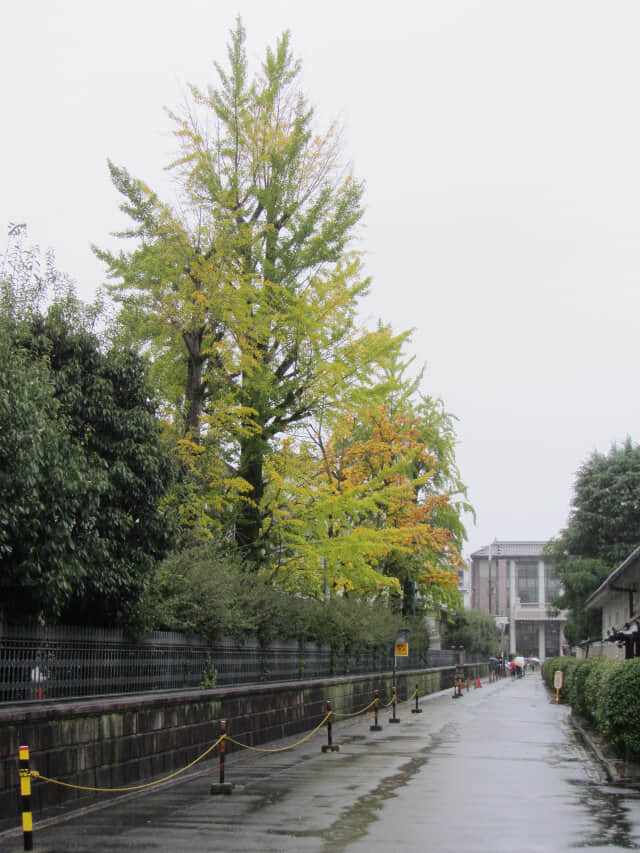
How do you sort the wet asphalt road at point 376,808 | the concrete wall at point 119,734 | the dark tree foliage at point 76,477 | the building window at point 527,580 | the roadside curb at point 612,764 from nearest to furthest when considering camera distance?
1. the wet asphalt road at point 376,808
2. the concrete wall at point 119,734
3. the dark tree foliage at point 76,477
4. the roadside curb at point 612,764
5. the building window at point 527,580

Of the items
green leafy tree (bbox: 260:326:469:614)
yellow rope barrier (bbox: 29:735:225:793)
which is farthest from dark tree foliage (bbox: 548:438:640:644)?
yellow rope barrier (bbox: 29:735:225:793)

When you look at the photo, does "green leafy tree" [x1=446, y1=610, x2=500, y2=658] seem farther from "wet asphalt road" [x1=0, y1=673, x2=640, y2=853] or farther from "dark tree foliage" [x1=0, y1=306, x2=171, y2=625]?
"dark tree foliage" [x1=0, y1=306, x2=171, y2=625]

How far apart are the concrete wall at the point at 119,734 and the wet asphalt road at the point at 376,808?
367mm

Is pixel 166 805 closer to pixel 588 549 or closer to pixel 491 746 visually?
pixel 491 746

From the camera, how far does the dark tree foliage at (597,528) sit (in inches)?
2125

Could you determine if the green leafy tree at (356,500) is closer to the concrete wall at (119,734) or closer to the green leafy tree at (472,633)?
the concrete wall at (119,734)

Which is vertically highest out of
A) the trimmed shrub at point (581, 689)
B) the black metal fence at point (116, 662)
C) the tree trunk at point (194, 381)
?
the tree trunk at point (194, 381)

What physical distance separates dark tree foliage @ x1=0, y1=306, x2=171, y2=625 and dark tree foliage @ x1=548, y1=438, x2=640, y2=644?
4141 centimetres

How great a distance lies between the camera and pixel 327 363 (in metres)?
25.8

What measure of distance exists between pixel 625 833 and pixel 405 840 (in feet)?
7.71

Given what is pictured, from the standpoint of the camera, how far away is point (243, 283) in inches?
940

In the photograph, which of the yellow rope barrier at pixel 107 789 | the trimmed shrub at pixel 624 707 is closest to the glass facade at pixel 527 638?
the trimmed shrub at pixel 624 707

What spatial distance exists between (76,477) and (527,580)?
5142 inches

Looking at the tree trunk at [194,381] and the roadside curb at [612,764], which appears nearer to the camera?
the roadside curb at [612,764]
